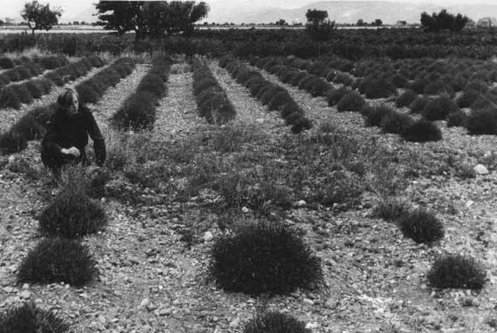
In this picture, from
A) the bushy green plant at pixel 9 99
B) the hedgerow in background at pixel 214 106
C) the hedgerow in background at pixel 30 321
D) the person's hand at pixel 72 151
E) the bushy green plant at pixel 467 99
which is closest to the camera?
the hedgerow in background at pixel 30 321

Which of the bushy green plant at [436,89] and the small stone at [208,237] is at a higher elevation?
the bushy green plant at [436,89]

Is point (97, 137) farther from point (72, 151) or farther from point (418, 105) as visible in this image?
point (418, 105)

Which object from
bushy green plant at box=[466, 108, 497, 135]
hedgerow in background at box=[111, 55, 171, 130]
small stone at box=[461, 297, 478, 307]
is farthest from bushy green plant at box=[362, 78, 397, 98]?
small stone at box=[461, 297, 478, 307]

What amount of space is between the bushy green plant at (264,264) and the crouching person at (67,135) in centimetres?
363

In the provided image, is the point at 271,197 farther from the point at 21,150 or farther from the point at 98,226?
the point at 21,150

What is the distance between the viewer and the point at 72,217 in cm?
733

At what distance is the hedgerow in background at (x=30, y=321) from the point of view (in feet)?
15.9

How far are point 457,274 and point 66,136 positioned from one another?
247 inches

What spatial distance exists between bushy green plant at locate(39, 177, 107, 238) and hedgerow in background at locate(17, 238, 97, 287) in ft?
3.06

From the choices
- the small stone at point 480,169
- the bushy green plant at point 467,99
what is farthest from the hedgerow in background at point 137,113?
the bushy green plant at point 467,99

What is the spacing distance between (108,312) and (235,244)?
1607 millimetres

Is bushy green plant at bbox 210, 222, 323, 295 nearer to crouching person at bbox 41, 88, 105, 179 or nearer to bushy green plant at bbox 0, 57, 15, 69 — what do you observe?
crouching person at bbox 41, 88, 105, 179

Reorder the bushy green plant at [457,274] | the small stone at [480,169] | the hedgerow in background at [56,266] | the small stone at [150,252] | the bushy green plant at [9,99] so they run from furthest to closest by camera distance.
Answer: the bushy green plant at [9,99]
the small stone at [480,169]
the small stone at [150,252]
the bushy green plant at [457,274]
the hedgerow in background at [56,266]

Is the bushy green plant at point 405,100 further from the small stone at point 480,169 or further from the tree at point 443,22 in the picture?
the tree at point 443,22
